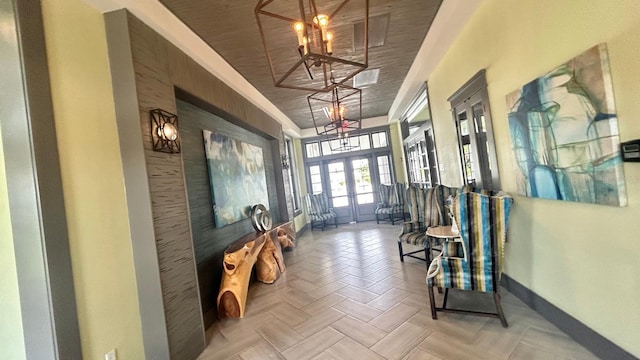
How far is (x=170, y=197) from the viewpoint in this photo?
2.12 m

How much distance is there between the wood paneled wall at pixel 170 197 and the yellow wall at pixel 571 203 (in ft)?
9.72

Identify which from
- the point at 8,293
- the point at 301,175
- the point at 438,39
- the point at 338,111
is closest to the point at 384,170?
the point at 301,175

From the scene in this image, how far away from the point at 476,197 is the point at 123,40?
301 cm

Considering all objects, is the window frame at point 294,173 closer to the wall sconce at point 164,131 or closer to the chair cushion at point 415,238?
the chair cushion at point 415,238

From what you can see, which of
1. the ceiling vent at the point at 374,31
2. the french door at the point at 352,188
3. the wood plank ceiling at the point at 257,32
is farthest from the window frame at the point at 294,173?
the ceiling vent at the point at 374,31

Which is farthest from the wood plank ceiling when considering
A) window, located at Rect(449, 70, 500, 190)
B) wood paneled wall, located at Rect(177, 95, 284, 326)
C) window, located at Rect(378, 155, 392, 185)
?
window, located at Rect(378, 155, 392, 185)

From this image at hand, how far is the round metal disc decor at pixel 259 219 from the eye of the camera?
3824 mm

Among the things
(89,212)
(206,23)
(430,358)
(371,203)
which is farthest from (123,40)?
(371,203)

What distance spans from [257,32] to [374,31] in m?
1.42

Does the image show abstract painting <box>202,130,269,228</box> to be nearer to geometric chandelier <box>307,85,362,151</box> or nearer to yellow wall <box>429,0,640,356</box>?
geometric chandelier <box>307,85,362,151</box>

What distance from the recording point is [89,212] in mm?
1651

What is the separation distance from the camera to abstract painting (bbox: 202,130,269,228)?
Result: 3.12 m

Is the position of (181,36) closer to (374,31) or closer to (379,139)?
(374,31)

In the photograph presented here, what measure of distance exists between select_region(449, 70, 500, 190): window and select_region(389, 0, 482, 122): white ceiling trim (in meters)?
0.62
